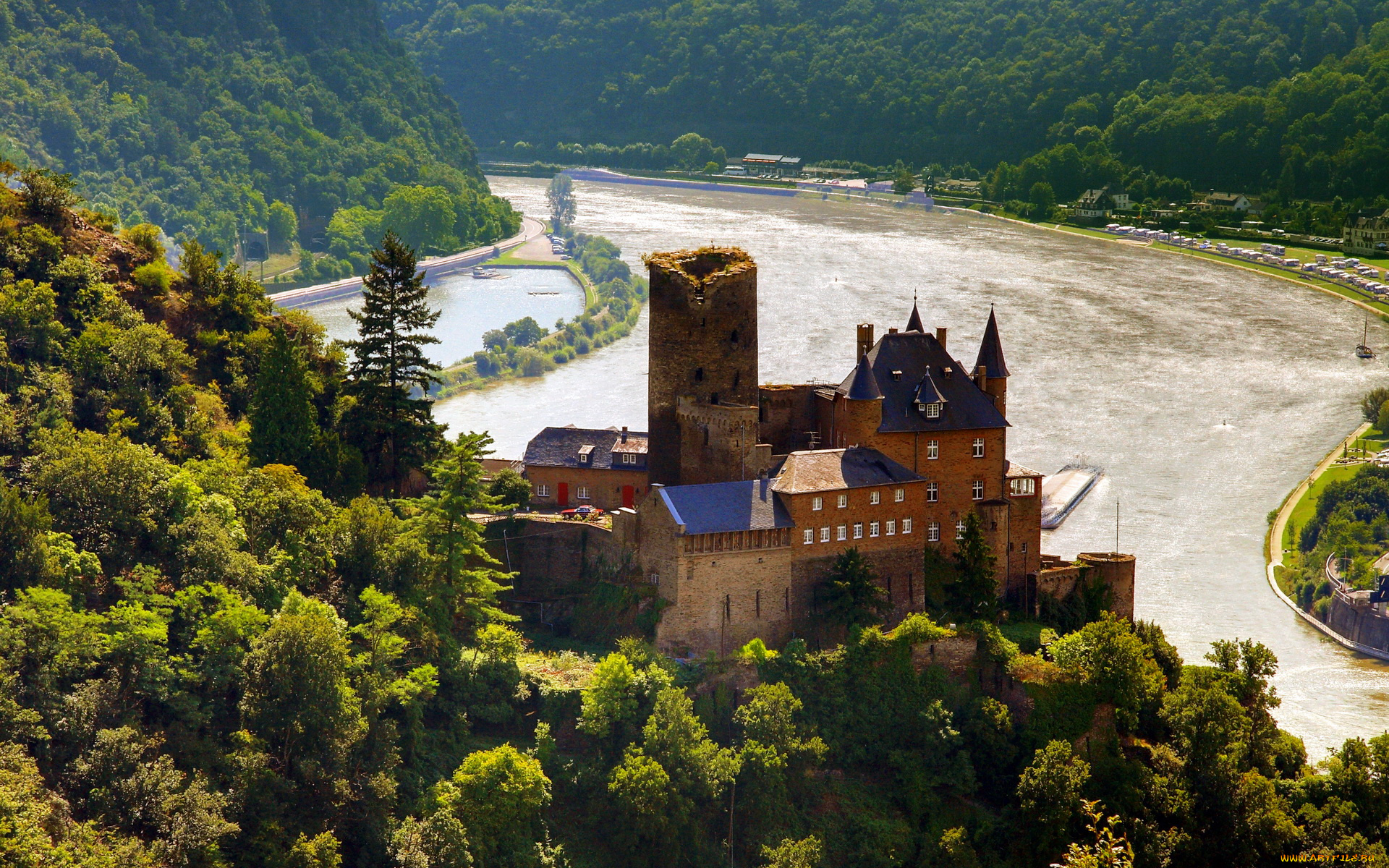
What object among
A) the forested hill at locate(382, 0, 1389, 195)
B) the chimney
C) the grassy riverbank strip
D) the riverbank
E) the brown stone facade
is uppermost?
the forested hill at locate(382, 0, 1389, 195)

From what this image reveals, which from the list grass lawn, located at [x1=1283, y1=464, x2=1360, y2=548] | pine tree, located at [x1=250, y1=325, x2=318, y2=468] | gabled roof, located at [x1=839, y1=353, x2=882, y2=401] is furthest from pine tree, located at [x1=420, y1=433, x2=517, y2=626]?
grass lawn, located at [x1=1283, y1=464, x2=1360, y2=548]

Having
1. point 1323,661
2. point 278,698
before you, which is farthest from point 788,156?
point 278,698

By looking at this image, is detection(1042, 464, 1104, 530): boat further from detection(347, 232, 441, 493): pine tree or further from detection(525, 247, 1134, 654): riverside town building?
detection(347, 232, 441, 493): pine tree

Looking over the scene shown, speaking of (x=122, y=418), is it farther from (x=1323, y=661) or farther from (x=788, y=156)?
(x=788, y=156)

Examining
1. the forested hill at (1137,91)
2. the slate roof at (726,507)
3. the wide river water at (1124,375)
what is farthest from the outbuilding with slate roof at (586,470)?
the forested hill at (1137,91)

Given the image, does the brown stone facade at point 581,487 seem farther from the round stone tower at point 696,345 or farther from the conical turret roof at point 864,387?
the conical turret roof at point 864,387
